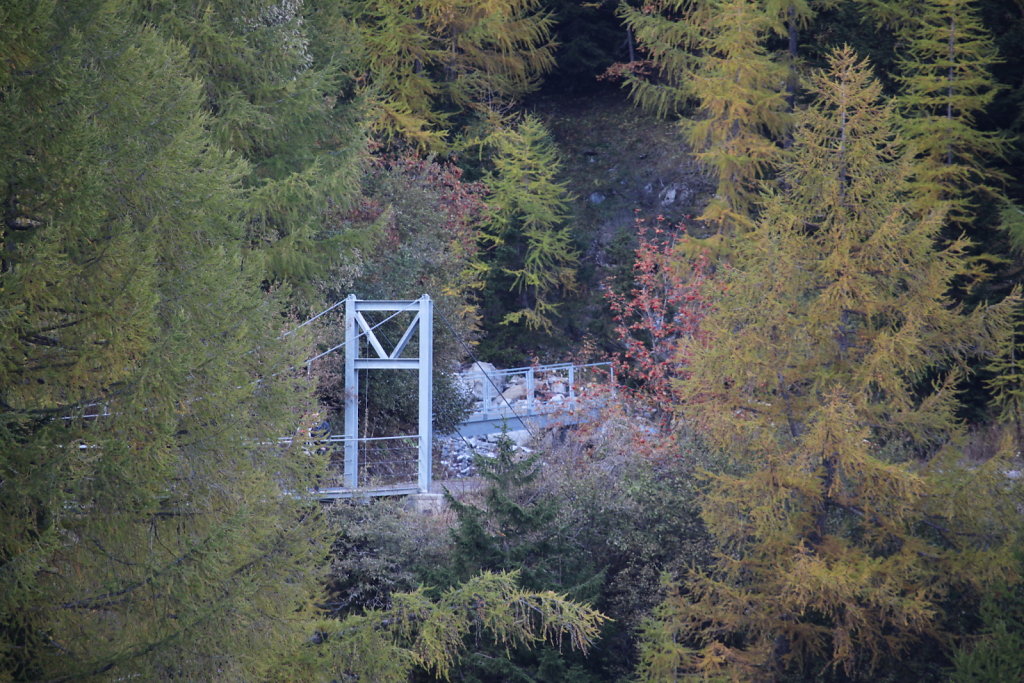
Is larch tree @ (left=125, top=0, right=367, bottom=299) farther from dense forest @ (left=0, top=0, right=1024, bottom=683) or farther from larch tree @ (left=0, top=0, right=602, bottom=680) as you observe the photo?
larch tree @ (left=0, top=0, right=602, bottom=680)

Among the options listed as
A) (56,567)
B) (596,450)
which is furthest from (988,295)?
(56,567)

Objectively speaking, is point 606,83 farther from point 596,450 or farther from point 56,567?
point 56,567

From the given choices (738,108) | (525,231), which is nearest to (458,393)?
(525,231)

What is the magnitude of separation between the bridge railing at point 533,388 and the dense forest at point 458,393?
882 mm

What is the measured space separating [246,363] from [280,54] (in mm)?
7254

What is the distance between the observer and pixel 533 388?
68.1 ft

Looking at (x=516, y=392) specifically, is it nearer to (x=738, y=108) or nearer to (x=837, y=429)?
(x=738, y=108)

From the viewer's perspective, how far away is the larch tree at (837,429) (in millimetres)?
10031

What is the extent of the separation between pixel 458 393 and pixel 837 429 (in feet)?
27.6

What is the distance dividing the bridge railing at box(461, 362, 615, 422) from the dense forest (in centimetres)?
88

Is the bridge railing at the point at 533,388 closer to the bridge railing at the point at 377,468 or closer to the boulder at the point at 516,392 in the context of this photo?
the boulder at the point at 516,392

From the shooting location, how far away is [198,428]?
6.92 m

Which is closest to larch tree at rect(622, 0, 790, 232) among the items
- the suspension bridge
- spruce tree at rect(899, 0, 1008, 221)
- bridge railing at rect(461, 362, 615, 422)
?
spruce tree at rect(899, 0, 1008, 221)

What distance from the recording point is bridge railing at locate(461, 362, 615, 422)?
736 inches
